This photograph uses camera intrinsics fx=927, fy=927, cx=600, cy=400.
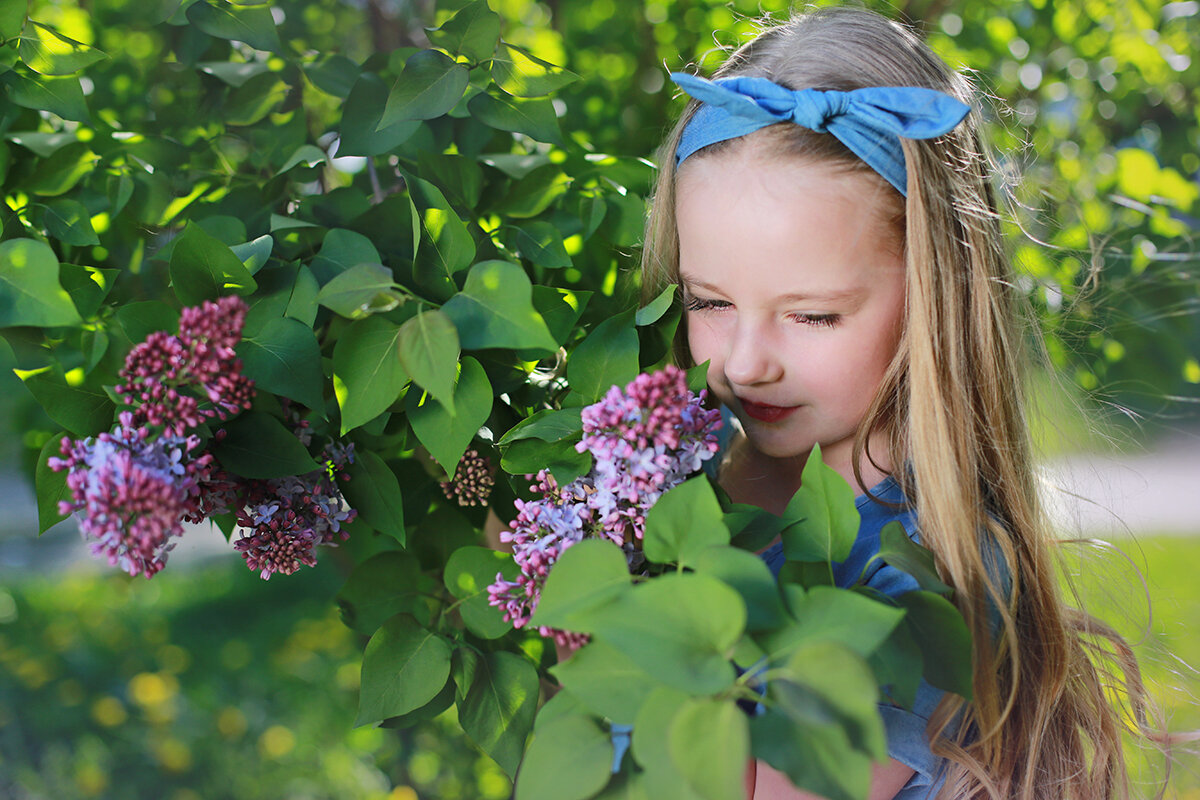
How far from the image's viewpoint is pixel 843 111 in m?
0.88

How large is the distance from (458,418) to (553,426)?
0.08 meters

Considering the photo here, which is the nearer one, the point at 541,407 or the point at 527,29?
the point at 541,407

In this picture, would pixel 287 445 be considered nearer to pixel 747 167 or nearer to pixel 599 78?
pixel 747 167

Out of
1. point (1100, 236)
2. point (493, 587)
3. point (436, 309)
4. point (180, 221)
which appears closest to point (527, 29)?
point (180, 221)

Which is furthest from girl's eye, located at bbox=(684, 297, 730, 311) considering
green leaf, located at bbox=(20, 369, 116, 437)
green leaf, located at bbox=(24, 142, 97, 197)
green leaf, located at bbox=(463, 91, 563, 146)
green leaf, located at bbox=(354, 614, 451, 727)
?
green leaf, located at bbox=(24, 142, 97, 197)

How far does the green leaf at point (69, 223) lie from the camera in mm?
877

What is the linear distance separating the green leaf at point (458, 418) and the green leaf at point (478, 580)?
0.48 ft

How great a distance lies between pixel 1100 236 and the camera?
61.3 inches

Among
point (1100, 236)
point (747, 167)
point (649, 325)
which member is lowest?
point (1100, 236)

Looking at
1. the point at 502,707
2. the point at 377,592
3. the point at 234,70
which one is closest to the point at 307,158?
the point at 234,70

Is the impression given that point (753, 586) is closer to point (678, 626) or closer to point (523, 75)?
point (678, 626)

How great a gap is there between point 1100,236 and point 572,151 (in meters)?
0.96

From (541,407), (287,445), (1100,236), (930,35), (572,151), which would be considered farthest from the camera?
(930,35)

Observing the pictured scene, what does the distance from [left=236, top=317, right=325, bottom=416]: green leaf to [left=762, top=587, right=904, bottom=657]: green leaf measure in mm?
369
